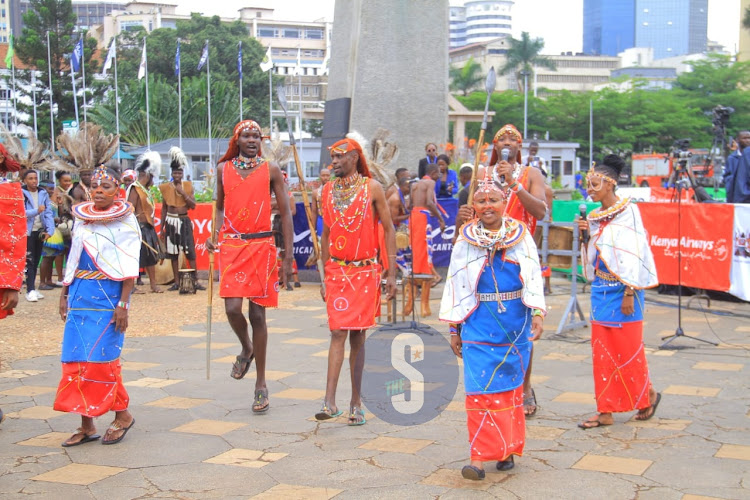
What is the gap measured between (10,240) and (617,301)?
423 cm

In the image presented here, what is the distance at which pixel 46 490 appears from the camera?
477 cm

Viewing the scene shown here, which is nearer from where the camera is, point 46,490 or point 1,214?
point 46,490

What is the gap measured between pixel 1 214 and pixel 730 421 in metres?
5.23

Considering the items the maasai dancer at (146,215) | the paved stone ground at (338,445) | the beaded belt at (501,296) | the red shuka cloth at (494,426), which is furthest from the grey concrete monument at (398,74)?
the red shuka cloth at (494,426)

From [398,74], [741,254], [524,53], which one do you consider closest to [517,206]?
[741,254]

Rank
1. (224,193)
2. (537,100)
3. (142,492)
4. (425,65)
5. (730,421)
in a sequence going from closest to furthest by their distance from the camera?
(142,492), (730,421), (224,193), (425,65), (537,100)

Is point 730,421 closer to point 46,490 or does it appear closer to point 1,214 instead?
point 46,490

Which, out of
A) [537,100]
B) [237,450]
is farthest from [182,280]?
[537,100]

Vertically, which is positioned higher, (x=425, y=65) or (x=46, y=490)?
(x=425, y=65)

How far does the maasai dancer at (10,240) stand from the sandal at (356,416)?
240 cm

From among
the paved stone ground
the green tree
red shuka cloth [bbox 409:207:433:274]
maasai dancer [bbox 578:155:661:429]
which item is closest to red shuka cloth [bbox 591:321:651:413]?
maasai dancer [bbox 578:155:661:429]

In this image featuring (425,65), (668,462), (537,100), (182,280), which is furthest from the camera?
(537,100)

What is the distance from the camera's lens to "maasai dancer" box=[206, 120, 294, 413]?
21.2ft

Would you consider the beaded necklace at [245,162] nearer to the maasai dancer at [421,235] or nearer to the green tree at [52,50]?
the maasai dancer at [421,235]
